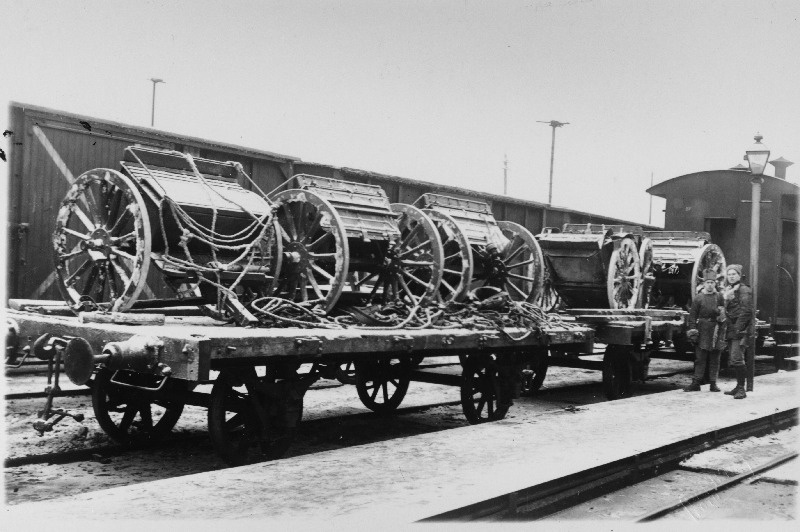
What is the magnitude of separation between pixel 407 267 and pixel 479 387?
1531 mm

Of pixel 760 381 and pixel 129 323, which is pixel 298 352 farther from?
pixel 760 381

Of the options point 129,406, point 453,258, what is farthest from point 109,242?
point 453,258

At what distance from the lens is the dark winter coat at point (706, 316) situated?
10.9m

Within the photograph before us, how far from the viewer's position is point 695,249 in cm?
1367

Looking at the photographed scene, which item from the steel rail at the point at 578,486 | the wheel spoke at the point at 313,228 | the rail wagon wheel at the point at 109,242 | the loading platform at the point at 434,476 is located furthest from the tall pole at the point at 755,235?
the rail wagon wheel at the point at 109,242

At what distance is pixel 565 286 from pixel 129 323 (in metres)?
6.87

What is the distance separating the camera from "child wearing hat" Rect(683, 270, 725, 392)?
1079 cm

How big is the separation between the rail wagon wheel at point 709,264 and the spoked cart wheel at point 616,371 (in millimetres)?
2845

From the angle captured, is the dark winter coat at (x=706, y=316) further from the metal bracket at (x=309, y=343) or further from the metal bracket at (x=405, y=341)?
the metal bracket at (x=309, y=343)

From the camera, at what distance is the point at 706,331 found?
1092cm

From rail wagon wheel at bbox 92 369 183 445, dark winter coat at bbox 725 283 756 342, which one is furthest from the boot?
rail wagon wheel at bbox 92 369 183 445

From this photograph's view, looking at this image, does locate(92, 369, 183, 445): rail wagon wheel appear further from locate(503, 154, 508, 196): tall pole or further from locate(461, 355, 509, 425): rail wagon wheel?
locate(503, 154, 508, 196): tall pole

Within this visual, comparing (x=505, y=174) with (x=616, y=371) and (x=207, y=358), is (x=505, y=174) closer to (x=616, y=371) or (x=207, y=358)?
(x=616, y=371)

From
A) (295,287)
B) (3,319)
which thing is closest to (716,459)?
(295,287)
